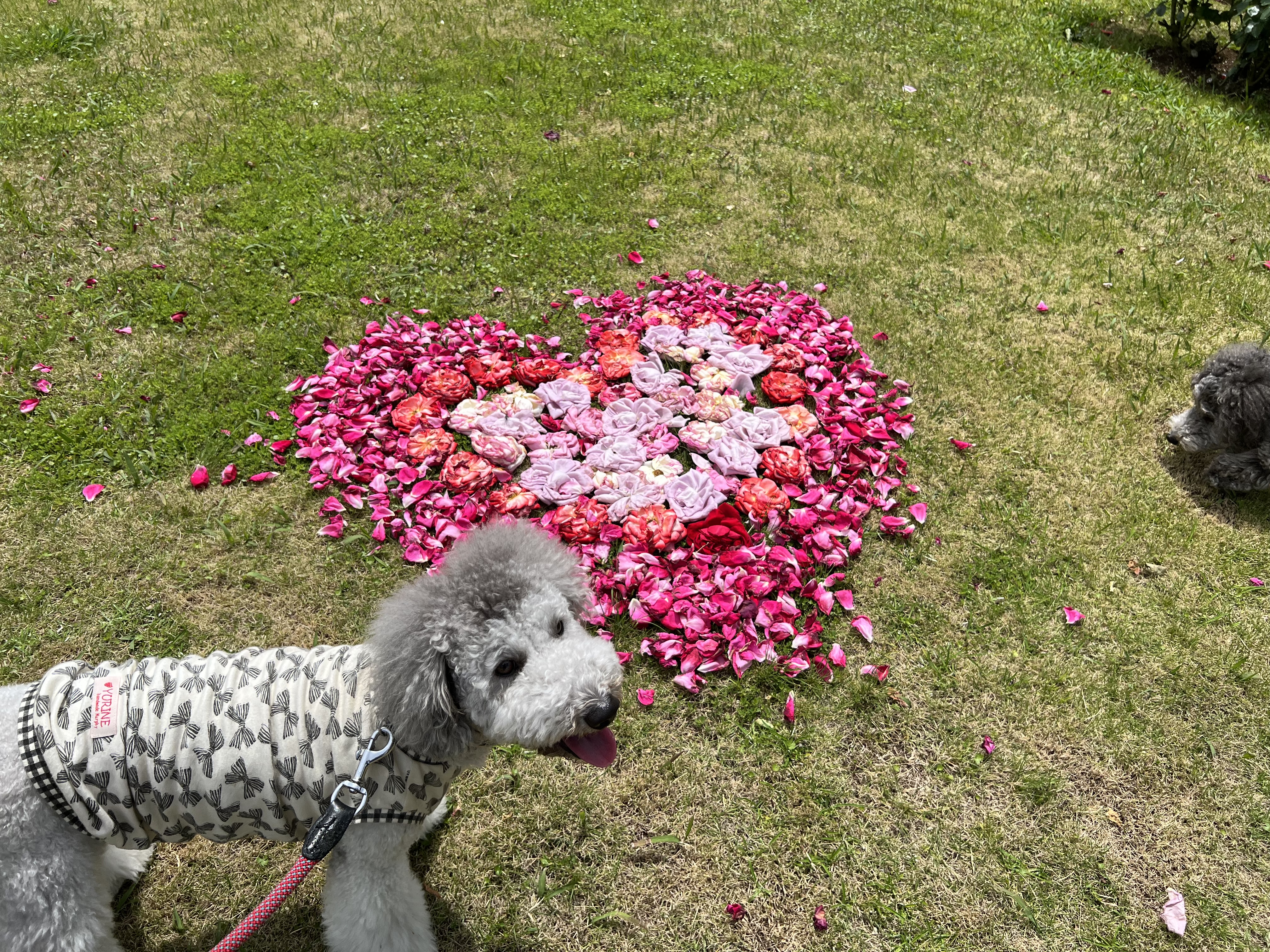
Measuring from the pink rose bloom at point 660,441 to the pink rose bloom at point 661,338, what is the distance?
74cm

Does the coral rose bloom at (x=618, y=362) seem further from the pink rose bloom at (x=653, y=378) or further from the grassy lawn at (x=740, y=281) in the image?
the grassy lawn at (x=740, y=281)

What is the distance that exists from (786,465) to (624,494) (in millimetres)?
993

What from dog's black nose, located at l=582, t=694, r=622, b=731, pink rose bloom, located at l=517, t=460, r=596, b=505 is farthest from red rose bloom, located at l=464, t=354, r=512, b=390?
dog's black nose, located at l=582, t=694, r=622, b=731

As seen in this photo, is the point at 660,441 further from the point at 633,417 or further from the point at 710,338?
the point at 710,338

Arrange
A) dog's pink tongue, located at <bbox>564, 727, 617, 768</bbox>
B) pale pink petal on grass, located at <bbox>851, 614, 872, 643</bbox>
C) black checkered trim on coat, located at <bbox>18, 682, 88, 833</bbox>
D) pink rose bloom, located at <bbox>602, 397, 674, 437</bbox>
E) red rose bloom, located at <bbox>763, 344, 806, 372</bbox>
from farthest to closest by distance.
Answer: red rose bloom, located at <bbox>763, 344, 806, 372</bbox>, pink rose bloom, located at <bbox>602, 397, 674, 437</bbox>, pale pink petal on grass, located at <bbox>851, 614, 872, 643</bbox>, dog's pink tongue, located at <bbox>564, 727, 617, 768</bbox>, black checkered trim on coat, located at <bbox>18, 682, 88, 833</bbox>

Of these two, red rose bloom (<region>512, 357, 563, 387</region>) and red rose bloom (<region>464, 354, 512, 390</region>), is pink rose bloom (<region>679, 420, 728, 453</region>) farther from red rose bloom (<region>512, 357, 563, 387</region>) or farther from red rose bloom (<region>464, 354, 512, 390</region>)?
red rose bloom (<region>464, 354, 512, 390</region>)

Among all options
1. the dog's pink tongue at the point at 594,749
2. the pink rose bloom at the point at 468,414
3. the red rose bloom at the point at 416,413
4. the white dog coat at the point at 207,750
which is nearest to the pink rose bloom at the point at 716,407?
the pink rose bloom at the point at 468,414

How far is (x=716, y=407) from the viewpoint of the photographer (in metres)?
4.80

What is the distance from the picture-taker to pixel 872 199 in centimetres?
673

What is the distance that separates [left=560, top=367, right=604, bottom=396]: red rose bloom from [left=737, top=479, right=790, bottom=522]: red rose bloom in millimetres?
1222

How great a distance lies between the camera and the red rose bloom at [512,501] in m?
4.19

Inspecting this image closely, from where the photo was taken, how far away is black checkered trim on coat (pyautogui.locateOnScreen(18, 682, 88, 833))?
2.17 meters

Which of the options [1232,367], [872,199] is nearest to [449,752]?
[1232,367]

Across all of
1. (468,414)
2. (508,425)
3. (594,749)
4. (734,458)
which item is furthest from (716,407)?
(594,749)
